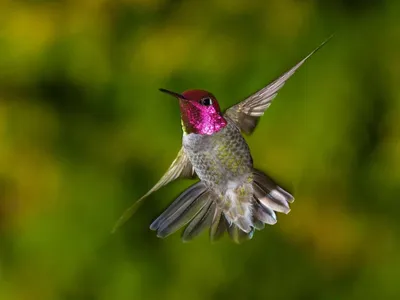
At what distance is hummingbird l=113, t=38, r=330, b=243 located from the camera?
0.44m

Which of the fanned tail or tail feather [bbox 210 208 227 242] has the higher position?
the fanned tail

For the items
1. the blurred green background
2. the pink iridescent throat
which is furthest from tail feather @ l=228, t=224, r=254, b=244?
the blurred green background

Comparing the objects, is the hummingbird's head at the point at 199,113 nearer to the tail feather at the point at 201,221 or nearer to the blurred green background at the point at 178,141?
the tail feather at the point at 201,221

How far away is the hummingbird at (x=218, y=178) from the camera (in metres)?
0.44

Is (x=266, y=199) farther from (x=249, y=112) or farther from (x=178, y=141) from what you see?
(x=178, y=141)

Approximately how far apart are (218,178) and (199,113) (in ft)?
0.20

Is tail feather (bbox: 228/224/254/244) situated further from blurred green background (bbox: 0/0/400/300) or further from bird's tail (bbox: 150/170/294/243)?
blurred green background (bbox: 0/0/400/300)

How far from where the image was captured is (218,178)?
0.47m

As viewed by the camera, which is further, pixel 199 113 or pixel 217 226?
pixel 217 226

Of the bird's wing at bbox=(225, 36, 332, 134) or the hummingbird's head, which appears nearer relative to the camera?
the hummingbird's head

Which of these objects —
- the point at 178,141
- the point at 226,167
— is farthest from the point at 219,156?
the point at 178,141

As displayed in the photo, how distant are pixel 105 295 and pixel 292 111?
481 mm

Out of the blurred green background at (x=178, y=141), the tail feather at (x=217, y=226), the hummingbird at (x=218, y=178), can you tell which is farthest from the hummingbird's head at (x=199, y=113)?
the blurred green background at (x=178, y=141)

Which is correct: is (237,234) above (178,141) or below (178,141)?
above
